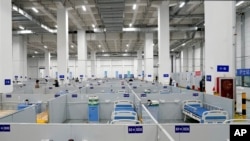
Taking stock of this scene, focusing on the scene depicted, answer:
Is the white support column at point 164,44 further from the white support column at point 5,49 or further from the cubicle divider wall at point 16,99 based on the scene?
the white support column at point 5,49

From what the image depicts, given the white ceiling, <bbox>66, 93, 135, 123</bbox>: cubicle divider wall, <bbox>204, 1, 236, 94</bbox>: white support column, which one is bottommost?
<bbox>66, 93, 135, 123</bbox>: cubicle divider wall

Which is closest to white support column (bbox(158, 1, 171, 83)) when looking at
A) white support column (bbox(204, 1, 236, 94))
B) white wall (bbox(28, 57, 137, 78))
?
white support column (bbox(204, 1, 236, 94))

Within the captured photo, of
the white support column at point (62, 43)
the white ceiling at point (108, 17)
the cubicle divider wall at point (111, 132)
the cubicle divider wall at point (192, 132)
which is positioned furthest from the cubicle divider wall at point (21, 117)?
Result: the white support column at point (62, 43)

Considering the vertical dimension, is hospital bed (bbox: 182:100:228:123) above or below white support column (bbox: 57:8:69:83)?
below

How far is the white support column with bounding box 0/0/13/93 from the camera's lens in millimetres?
8391

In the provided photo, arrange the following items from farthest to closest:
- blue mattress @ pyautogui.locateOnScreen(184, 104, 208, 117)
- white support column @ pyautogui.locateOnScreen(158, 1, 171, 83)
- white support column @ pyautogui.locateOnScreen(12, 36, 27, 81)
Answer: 1. white support column @ pyautogui.locateOnScreen(12, 36, 27, 81)
2. white support column @ pyautogui.locateOnScreen(158, 1, 171, 83)
3. blue mattress @ pyautogui.locateOnScreen(184, 104, 208, 117)

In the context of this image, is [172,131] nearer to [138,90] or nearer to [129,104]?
[129,104]

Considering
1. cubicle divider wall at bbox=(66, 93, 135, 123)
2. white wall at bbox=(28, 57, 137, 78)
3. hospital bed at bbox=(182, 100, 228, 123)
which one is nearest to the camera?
hospital bed at bbox=(182, 100, 228, 123)

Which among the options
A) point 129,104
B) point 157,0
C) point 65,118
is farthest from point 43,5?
point 129,104

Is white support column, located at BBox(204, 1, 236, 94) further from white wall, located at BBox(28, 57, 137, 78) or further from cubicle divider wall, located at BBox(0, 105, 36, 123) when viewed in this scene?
white wall, located at BBox(28, 57, 137, 78)

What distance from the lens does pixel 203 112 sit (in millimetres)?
6488

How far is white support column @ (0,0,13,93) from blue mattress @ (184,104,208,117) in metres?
6.21

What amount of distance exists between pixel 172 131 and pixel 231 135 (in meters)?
0.87

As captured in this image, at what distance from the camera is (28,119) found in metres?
5.40
